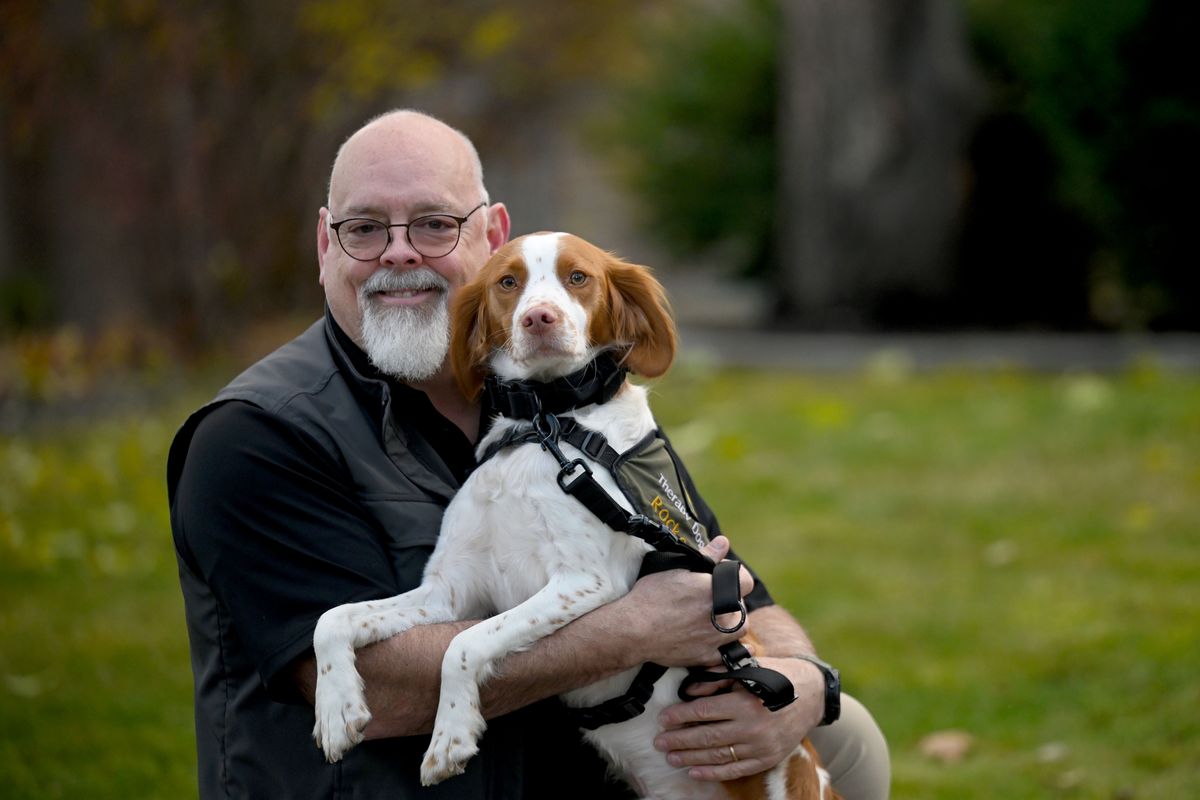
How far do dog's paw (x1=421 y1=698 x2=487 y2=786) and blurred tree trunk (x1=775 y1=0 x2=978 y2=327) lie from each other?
8.67 m

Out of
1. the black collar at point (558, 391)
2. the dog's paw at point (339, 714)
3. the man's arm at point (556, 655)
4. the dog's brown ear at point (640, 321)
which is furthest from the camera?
the dog's brown ear at point (640, 321)

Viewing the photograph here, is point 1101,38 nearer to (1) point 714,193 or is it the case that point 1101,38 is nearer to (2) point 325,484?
(1) point 714,193

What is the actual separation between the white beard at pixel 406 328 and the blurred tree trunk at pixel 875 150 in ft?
26.4

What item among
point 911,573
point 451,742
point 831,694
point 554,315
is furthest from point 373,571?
point 911,573

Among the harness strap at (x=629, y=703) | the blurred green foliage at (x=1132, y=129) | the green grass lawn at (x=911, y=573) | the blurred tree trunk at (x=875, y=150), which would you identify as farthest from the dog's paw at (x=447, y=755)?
the blurred tree trunk at (x=875, y=150)

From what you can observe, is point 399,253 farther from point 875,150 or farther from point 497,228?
point 875,150

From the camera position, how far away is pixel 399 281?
290 centimetres

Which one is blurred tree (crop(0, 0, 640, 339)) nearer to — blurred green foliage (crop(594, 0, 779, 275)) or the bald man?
blurred green foliage (crop(594, 0, 779, 275))

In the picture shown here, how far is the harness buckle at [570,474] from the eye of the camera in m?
2.55

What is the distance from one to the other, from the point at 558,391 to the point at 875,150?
8.27 meters

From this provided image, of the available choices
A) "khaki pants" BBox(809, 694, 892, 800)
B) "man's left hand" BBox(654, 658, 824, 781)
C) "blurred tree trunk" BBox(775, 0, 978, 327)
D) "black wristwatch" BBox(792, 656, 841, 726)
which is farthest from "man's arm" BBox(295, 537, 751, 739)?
"blurred tree trunk" BBox(775, 0, 978, 327)

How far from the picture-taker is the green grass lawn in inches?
167

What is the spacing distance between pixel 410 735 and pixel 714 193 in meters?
10.5

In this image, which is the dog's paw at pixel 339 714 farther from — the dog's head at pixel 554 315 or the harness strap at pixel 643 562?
the dog's head at pixel 554 315
